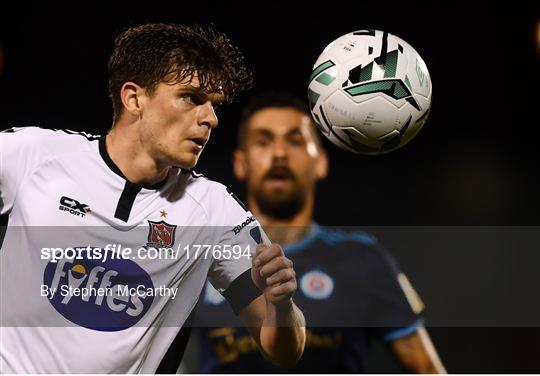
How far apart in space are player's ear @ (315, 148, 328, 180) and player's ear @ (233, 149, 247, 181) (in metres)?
0.51

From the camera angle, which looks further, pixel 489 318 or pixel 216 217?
pixel 489 318

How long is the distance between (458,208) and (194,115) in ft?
11.2

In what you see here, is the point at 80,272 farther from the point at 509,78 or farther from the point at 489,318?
the point at 509,78

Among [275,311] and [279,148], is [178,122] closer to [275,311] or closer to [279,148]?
[275,311]

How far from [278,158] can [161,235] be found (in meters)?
2.15

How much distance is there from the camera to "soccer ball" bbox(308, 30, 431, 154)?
11.5ft

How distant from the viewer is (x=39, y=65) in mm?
6238

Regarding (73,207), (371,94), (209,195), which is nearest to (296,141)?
(371,94)

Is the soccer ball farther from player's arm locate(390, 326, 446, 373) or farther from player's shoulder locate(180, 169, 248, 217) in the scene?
player's arm locate(390, 326, 446, 373)

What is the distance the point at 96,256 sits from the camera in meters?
3.25

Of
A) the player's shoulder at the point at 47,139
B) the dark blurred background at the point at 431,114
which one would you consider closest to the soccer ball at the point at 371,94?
Answer: the player's shoulder at the point at 47,139

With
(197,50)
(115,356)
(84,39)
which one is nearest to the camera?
(115,356)

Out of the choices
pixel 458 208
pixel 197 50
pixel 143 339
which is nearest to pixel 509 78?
pixel 458 208

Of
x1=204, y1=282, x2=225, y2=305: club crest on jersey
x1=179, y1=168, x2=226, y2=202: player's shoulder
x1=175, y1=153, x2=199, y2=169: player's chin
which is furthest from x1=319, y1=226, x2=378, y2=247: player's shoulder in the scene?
x1=175, y1=153, x2=199, y2=169: player's chin
